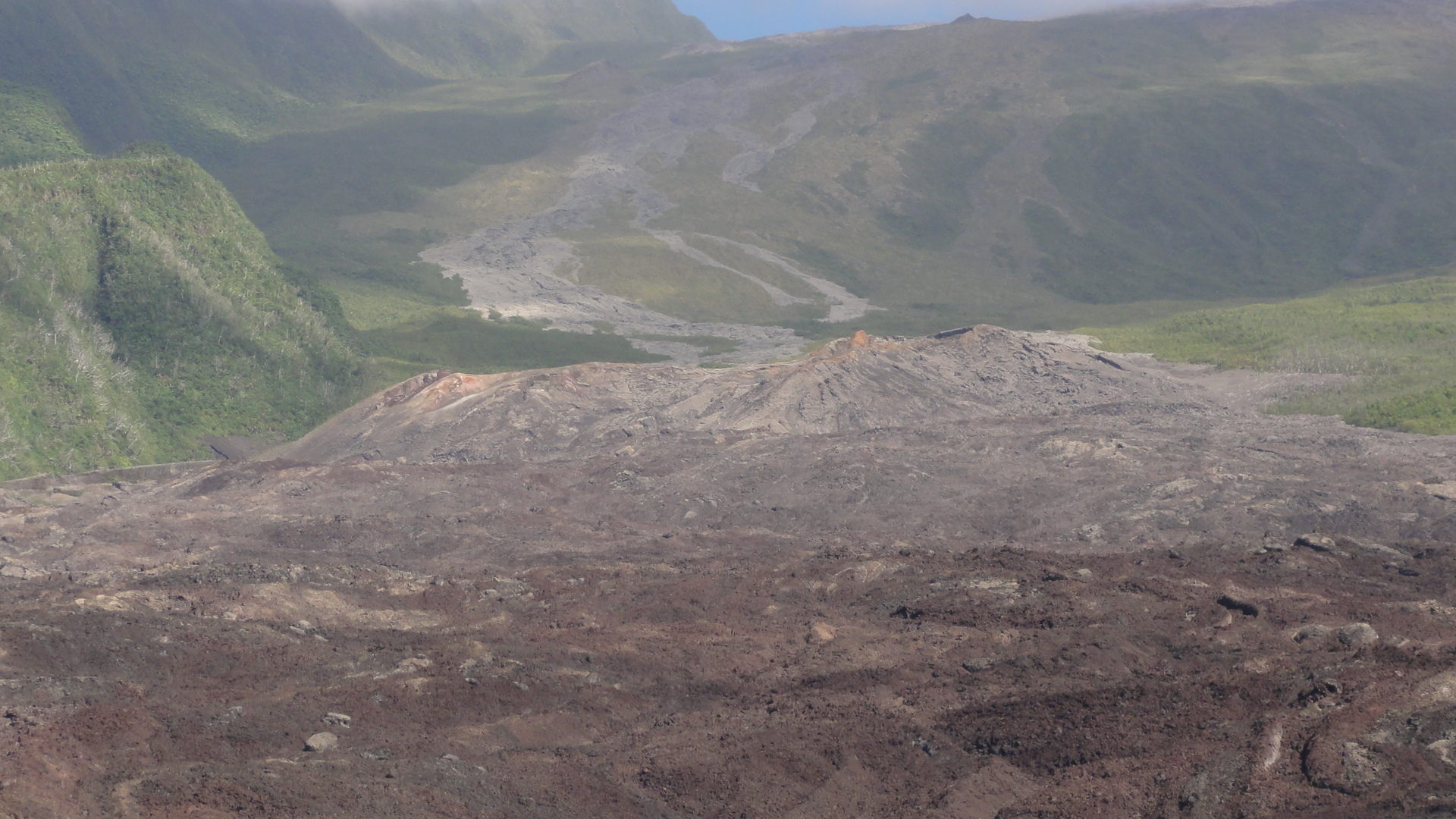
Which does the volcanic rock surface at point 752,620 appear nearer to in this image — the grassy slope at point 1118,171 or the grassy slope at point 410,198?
the grassy slope at point 410,198

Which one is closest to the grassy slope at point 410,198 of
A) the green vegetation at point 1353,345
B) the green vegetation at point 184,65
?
the green vegetation at point 184,65

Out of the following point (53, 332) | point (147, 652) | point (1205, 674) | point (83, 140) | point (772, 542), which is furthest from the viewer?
point (83, 140)

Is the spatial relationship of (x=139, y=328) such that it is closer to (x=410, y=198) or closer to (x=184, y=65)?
(x=410, y=198)

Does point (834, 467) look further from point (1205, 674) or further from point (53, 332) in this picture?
point (53, 332)

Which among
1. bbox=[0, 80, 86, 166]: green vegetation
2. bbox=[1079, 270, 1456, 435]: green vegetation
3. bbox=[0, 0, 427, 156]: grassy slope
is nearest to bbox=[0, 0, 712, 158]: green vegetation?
bbox=[0, 0, 427, 156]: grassy slope

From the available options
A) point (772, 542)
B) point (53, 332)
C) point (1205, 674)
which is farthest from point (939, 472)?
point (53, 332)

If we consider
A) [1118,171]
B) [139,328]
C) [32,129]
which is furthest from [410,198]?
[1118,171]
